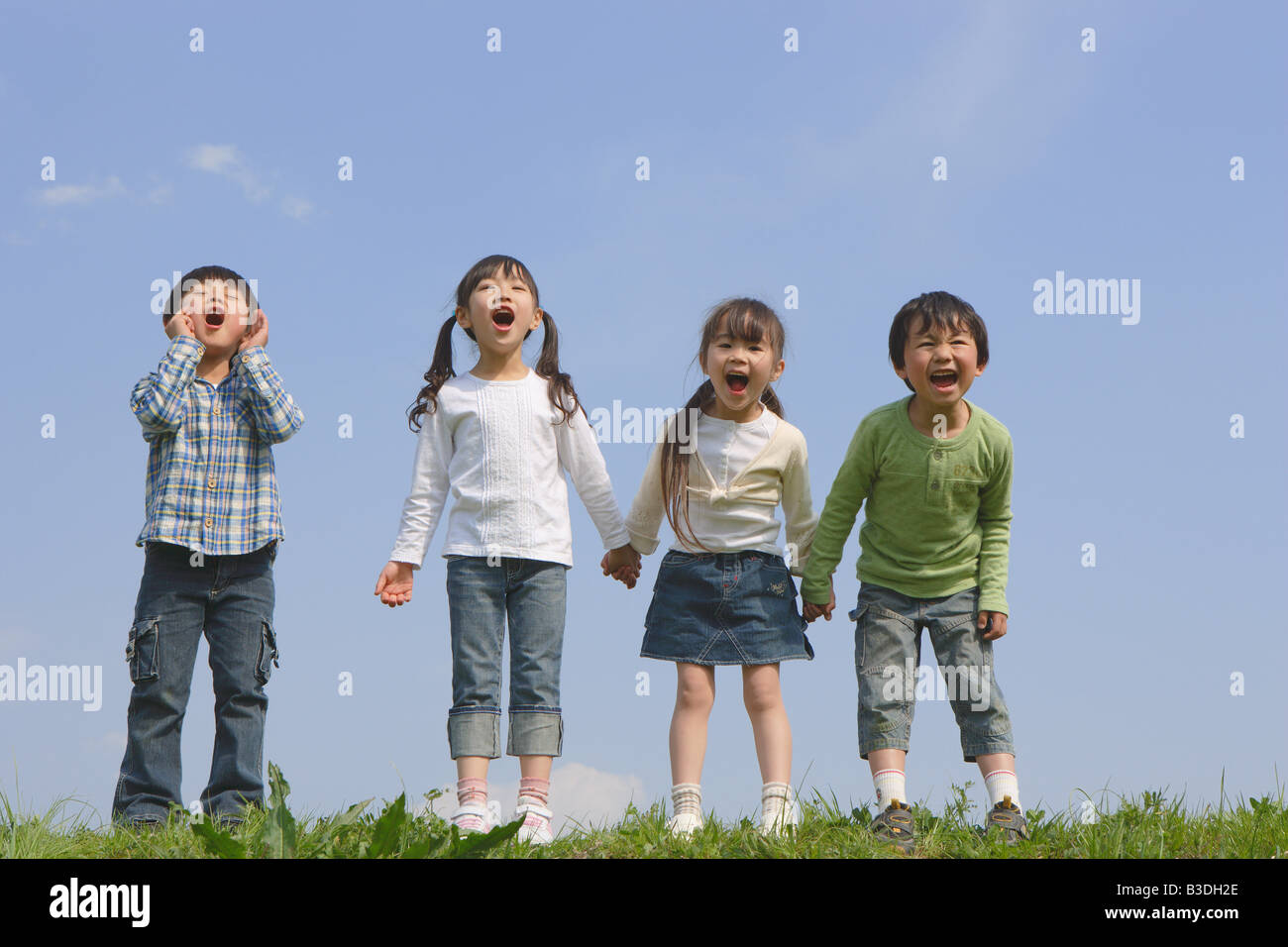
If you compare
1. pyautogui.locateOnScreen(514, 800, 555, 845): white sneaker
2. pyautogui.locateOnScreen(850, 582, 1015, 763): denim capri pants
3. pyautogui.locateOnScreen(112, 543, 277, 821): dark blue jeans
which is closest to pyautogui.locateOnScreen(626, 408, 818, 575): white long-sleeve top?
pyautogui.locateOnScreen(850, 582, 1015, 763): denim capri pants

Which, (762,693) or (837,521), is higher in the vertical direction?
(837,521)

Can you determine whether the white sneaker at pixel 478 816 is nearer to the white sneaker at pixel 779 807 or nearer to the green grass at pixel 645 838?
the green grass at pixel 645 838

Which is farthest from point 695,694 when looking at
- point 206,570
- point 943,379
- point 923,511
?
point 206,570

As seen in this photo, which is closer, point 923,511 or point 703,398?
point 923,511

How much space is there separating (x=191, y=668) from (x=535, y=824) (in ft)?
6.73

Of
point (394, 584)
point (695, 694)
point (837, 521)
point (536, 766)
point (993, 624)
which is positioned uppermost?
point (837, 521)

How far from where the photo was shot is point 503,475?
5.98m

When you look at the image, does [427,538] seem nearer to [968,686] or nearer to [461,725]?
[461,725]

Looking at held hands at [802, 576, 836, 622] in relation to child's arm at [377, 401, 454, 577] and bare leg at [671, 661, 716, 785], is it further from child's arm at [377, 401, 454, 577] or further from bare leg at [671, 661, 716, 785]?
child's arm at [377, 401, 454, 577]

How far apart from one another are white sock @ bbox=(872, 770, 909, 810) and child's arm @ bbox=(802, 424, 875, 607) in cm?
88

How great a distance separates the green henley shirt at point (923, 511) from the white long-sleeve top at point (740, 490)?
0.17 m

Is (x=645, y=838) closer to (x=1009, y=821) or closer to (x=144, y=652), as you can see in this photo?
(x=1009, y=821)

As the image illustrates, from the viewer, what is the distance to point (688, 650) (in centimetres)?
594
